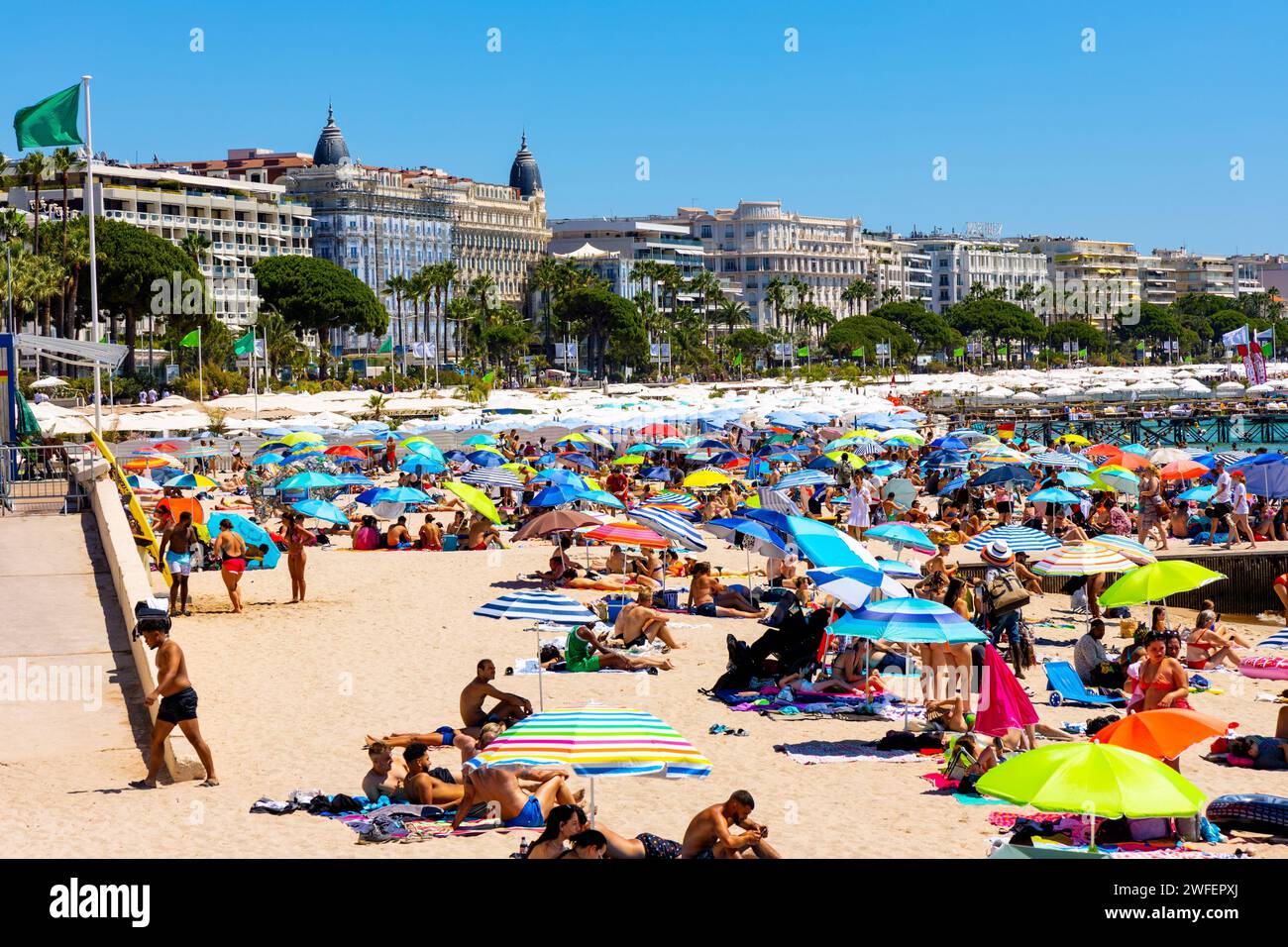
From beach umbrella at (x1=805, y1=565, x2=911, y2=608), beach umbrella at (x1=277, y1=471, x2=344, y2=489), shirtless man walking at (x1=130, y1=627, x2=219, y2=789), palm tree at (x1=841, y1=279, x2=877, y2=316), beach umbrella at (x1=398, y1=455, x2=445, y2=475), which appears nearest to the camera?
shirtless man walking at (x1=130, y1=627, x2=219, y2=789)

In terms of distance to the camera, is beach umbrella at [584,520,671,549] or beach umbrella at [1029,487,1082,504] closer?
beach umbrella at [584,520,671,549]

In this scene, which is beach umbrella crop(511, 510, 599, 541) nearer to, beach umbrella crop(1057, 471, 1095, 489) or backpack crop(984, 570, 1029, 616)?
backpack crop(984, 570, 1029, 616)

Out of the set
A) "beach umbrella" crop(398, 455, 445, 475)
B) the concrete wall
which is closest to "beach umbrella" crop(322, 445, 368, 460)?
"beach umbrella" crop(398, 455, 445, 475)

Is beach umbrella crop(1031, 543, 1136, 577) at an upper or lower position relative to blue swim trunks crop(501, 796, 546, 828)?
upper

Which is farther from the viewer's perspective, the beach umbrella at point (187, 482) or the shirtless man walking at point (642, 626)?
the beach umbrella at point (187, 482)

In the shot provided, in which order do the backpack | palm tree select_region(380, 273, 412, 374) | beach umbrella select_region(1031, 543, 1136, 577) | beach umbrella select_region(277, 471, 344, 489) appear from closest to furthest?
1. the backpack
2. beach umbrella select_region(1031, 543, 1136, 577)
3. beach umbrella select_region(277, 471, 344, 489)
4. palm tree select_region(380, 273, 412, 374)

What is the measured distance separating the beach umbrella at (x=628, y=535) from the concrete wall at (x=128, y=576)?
461cm

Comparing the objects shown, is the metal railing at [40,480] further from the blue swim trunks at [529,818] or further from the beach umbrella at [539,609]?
the blue swim trunks at [529,818]

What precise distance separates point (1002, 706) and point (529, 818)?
3.46m

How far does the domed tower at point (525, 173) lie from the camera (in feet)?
491

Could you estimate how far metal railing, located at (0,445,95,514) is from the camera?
18.8 metres

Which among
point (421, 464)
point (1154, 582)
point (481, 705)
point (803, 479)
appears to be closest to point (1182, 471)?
point (803, 479)

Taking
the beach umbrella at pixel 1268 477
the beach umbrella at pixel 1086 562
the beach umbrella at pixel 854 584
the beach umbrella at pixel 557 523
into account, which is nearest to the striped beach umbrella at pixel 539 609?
the beach umbrella at pixel 854 584

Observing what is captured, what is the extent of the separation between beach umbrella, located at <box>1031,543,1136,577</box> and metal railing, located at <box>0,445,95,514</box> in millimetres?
11009
